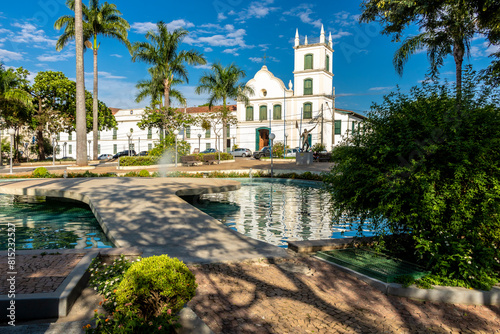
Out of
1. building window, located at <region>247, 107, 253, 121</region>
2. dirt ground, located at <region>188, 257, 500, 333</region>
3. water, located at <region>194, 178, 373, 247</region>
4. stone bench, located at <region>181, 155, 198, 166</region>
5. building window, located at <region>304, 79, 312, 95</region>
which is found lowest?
water, located at <region>194, 178, 373, 247</region>

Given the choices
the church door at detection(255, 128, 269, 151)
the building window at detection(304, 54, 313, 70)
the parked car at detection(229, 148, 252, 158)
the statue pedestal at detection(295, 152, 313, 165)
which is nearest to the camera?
the statue pedestal at detection(295, 152, 313, 165)

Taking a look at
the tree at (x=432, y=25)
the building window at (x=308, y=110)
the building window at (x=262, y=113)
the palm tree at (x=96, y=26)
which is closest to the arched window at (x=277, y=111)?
the building window at (x=262, y=113)

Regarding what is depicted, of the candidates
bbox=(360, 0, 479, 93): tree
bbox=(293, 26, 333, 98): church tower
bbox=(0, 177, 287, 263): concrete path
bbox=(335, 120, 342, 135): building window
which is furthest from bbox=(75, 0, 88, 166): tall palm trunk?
bbox=(335, 120, 342, 135): building window

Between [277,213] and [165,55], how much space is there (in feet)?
87.2

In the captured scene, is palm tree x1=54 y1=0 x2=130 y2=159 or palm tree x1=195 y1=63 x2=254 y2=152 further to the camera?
palm tree x1=195 y1=63 x2=254 y2=152

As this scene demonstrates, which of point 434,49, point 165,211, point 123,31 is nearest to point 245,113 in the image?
point 123,31

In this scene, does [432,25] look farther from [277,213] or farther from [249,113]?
[249,113]

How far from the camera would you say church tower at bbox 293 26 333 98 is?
46250mm

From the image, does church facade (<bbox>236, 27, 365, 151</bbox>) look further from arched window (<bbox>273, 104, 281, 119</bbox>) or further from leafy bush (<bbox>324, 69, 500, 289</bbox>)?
leafy bush (<bbox>324, 69, 500, 289</bbox>)

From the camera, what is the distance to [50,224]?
8047mm

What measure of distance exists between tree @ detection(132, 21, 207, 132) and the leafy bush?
29.7 meters

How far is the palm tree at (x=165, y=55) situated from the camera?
31.8m

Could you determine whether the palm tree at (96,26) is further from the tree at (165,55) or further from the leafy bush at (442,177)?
the leafy bush at (442,177)

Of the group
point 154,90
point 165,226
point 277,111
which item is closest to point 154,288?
point 165,226
